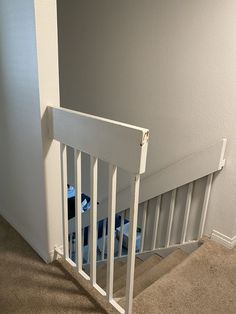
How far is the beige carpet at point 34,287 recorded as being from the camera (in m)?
1.34

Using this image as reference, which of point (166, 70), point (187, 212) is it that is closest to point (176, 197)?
point (187, 212)

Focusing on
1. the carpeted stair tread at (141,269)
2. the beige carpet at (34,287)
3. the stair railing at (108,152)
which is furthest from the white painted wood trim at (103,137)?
the carpeted stair tread at (141,269)

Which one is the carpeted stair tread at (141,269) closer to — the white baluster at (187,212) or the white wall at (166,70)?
the white baluster at (187,212)

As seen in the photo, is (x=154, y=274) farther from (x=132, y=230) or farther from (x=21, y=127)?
(x=21, y=127)

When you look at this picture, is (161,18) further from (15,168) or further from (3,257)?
(3,257)

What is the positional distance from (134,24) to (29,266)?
5.60ft

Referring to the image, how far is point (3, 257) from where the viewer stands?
1.65m

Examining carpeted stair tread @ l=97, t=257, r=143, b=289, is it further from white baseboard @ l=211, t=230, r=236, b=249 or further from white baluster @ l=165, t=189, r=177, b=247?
white baseboard @ l=211, t=230, r=236, b=249

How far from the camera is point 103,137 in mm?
1092

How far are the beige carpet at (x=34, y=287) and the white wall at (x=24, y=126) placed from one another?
87mm

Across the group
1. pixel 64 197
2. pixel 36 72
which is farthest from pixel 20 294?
pixel 36 72

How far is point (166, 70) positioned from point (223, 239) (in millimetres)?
1173

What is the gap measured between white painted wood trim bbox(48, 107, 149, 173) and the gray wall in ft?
0.52

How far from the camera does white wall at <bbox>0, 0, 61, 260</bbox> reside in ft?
4.19
